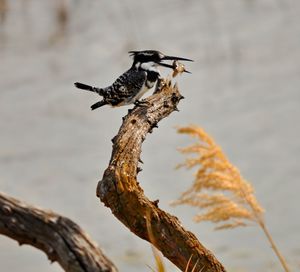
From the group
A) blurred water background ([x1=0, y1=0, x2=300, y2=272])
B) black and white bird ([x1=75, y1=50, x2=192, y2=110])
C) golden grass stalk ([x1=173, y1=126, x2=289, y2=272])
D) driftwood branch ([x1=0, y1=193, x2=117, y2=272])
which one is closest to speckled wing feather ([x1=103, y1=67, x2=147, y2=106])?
black and white bird ([x1=75, y1=50, x2=192, y2=110])

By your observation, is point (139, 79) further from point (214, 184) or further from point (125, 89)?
point (214, 184)

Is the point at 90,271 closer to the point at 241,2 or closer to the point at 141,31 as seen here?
the point at 141,31

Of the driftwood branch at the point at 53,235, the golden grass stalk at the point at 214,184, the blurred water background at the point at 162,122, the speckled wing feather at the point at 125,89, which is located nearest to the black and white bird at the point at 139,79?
the speckled wing feather at the point at 125,89

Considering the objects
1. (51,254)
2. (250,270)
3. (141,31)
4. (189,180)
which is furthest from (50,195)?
(51,254)

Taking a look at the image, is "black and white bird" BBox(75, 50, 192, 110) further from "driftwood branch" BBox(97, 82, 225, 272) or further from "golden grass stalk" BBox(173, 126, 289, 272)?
"driftwood branch" BBox(97, 82, 225, 272)

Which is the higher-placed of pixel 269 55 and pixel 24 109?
pixel 269 55

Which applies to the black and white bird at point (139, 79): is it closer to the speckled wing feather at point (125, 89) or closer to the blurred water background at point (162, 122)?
the speckled wing feather at point (125, 89)
